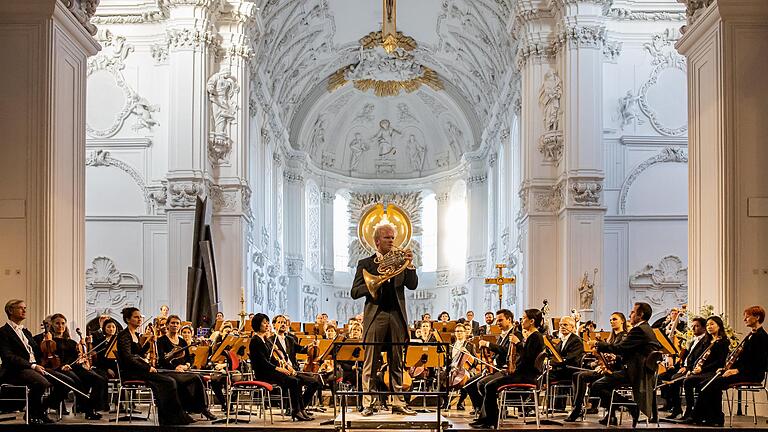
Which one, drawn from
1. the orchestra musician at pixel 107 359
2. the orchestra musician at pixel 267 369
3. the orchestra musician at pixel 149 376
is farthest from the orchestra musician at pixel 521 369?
the orchestra musician at pixel 107 359

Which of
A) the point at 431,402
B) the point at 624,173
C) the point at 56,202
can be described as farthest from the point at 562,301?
the point at 56,202

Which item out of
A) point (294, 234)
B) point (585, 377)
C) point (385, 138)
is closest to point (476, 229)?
point (294, 234)

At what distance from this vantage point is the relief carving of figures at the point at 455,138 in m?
44.8

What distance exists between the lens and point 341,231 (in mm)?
48375

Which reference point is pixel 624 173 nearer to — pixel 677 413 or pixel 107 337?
pixel 677 413

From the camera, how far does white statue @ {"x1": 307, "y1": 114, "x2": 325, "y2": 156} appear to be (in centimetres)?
4487

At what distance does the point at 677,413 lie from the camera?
13820mm

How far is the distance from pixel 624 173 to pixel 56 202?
14.9m

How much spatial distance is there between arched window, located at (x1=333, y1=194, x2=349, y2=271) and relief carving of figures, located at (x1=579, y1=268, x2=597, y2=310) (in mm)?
25376

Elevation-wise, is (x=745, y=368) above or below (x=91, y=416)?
above

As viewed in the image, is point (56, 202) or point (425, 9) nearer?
point (56, 202)

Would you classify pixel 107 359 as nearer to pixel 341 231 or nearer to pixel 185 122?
pixel 185 122

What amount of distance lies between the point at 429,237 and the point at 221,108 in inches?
956

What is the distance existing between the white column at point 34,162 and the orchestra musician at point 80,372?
1.67ft
